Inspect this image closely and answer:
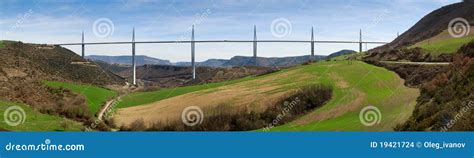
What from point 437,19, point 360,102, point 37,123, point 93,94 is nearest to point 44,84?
point 93,94

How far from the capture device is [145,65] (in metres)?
112

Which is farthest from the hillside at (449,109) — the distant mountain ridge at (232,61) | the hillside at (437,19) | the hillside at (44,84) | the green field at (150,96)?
the hillside at (437,19)

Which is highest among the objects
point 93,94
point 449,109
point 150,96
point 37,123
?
point 449,109

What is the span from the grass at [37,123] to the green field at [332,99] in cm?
667

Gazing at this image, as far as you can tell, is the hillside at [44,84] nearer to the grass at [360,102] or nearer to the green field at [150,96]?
the green field at [150,96]

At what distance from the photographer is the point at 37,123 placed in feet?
98.4

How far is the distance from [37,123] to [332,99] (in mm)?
25915

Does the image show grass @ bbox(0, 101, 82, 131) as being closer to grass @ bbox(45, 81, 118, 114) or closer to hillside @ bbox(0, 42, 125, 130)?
hillside @ bbox(0, 42, 125, 130)

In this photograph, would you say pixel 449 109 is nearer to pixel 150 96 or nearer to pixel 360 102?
pixel 360 102

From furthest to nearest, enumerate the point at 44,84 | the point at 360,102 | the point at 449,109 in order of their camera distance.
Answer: the point at 44,84
the point at 360,102
the point at 449,109

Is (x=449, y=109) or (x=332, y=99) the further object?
(x=332, y=99)

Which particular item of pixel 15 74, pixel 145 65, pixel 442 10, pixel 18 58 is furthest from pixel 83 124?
pixel 442 10

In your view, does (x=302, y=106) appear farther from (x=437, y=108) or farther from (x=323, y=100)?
(x=437, y=108)

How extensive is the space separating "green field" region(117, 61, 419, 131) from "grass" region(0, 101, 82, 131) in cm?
667
